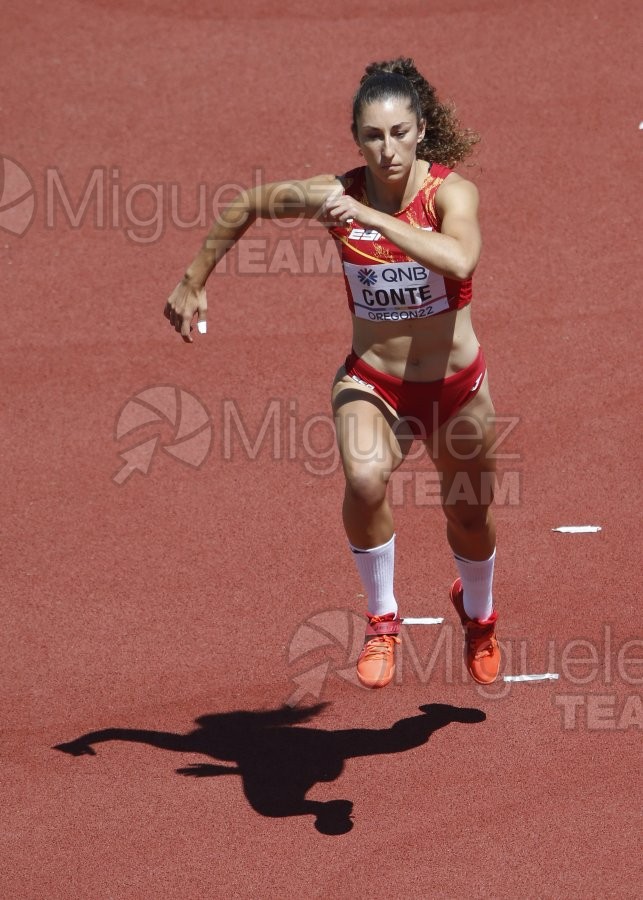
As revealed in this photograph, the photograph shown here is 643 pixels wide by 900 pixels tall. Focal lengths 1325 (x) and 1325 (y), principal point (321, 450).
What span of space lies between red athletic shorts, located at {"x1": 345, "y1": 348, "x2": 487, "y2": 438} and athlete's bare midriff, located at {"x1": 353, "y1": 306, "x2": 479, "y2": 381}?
3cm

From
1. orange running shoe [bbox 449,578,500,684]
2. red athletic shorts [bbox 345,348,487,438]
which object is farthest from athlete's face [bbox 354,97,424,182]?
orange running shoe [bbox 449,578,500,684]

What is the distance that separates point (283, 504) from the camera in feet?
23.5

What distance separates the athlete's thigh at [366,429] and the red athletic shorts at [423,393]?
0.03m

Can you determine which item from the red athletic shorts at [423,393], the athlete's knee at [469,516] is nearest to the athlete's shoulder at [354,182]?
the red athletic shorts at [423,393]

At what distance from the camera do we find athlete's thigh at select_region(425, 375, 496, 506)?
202 inches

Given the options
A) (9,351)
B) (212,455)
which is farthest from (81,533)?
(9,351)

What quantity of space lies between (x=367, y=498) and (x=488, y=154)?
5.21m

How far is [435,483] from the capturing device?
727 cm

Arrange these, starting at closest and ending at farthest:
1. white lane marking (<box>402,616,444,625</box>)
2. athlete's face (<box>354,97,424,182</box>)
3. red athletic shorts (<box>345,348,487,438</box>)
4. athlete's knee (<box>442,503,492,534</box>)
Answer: athlete's face (<box>354,97,424,182</box>), red athletic shorts (<box>345,348,487,438</box>), athlete's knee (<box>442,503,492,534</box>), white lane marking (<box>402,616,444,625</box>)

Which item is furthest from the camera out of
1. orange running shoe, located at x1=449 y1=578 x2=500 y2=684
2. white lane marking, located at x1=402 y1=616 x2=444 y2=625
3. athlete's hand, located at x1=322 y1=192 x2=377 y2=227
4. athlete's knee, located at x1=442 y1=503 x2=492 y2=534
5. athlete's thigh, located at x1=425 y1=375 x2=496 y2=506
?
white lane marking, located at x1=402 y1=616 x2=444 y2=625

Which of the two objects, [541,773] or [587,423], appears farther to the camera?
[587,423]

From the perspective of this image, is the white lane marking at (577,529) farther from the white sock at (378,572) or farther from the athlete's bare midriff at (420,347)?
the athlete's bare midriff at (420,347)

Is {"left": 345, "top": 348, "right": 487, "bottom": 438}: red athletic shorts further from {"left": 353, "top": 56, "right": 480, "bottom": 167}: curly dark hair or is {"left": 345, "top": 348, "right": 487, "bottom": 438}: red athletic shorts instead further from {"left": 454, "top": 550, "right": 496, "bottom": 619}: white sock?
{"left": 353, "top": 56, "right": 480, "bottom": 167}: curly dark hair

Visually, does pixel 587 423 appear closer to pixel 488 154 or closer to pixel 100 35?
pixel 488 154
